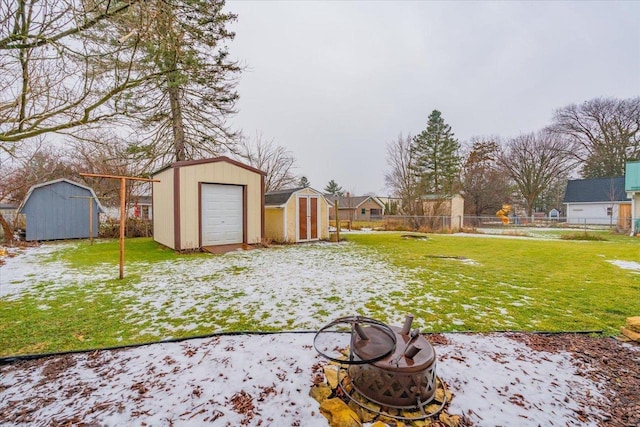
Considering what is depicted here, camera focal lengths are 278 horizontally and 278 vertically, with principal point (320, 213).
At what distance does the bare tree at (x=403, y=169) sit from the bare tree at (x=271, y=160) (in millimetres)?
6859

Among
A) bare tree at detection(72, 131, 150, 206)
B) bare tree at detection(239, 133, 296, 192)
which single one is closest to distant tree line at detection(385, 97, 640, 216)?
bare tree at detection(239, 133, 296, 192)

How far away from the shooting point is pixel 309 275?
17.9ft

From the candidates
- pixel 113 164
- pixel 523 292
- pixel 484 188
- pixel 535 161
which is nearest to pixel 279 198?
pixel 113 164

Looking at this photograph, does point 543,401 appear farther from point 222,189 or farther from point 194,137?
point 194,137

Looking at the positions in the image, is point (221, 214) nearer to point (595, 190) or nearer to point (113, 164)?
point (113, 164)

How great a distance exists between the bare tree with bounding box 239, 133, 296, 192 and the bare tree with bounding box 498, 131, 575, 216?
814 inches

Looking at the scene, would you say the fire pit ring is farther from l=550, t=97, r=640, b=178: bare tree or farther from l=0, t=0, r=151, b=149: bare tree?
l=550, t=97, r=640, b=178: bare tree

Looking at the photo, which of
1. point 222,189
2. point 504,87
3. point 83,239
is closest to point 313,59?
point 222,189

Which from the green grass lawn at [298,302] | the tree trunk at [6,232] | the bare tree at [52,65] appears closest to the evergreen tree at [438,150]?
the green grass lawn at [298,302]

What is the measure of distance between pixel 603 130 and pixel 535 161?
5157mm

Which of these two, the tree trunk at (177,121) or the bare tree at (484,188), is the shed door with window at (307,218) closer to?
the tree trunk at (177,121)

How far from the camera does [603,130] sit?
2333cm

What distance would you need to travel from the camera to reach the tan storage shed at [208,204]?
8.02m

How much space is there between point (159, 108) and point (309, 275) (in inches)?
369
